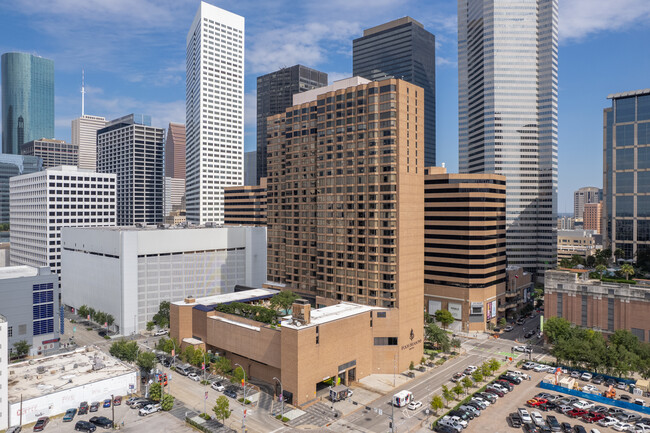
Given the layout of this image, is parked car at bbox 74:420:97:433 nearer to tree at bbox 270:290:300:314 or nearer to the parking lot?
tree at bbox 270:290:300:314

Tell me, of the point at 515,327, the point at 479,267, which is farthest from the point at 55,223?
the point at 515,327

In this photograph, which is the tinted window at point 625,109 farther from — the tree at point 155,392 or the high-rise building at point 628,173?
the tree at point 155,392

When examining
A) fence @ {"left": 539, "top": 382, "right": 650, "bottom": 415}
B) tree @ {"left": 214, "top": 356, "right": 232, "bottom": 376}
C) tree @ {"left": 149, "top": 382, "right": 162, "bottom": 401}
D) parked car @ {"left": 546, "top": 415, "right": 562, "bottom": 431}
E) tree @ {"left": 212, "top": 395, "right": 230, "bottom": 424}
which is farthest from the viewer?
tree @ {"left": 214, "top": 356, "right": 232, "bottom": 376}

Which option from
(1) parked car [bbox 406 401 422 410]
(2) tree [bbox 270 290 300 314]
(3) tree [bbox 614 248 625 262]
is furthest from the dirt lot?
(3) tree [bbox 614 248 625 262]

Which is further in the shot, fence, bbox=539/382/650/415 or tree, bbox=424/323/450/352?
tree, bbox=424/323/450/352

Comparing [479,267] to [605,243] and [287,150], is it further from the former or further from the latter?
[605,243]
